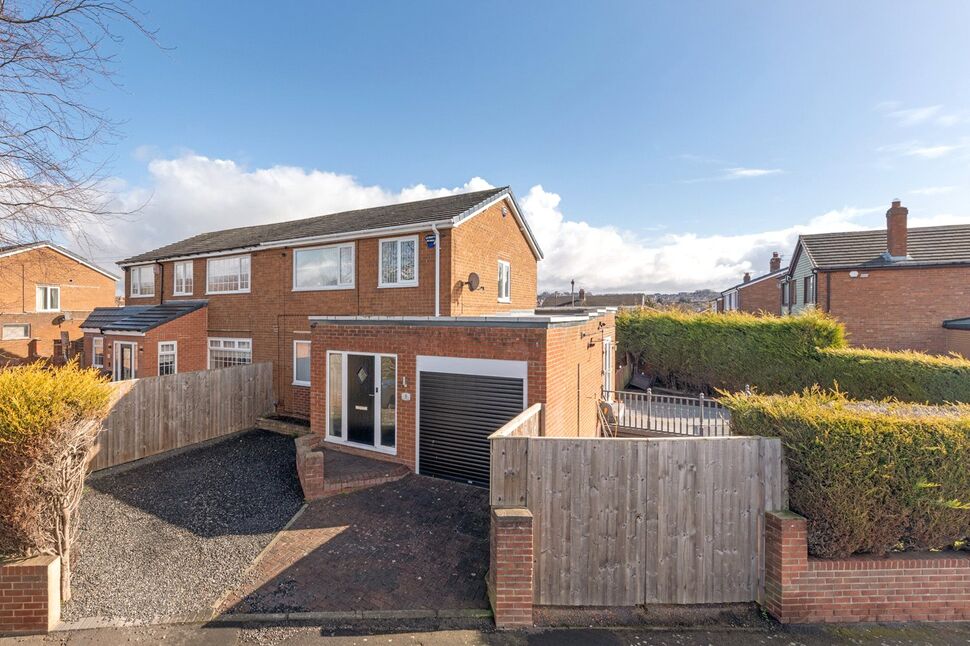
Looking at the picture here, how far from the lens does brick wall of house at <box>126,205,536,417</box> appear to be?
11.4 meters

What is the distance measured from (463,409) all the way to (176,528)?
5155 mm

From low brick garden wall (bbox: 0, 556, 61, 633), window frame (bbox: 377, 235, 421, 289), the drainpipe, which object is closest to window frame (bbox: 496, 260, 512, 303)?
the drainpipe

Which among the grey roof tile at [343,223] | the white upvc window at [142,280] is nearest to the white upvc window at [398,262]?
the grey roof tile at [343,223]

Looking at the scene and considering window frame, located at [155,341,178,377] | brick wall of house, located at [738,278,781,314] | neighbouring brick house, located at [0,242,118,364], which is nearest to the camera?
window frame, located at [155,341,178,377]

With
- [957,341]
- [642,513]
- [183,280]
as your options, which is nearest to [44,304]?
[183,280]

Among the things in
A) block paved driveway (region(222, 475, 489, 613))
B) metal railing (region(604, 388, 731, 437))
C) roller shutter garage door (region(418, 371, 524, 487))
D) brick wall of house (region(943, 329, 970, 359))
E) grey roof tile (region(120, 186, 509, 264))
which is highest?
grey roof tile (region(120, 186, 509, 264))

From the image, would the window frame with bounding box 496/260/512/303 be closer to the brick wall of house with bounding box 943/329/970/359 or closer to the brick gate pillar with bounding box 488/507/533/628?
the brick gate pillar with bounding box 488/507/533/628

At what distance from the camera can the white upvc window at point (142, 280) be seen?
18156mm

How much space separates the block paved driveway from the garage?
0.56 m

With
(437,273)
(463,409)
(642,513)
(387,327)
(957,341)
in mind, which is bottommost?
(642,513)

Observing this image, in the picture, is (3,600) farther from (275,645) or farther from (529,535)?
(529,535)

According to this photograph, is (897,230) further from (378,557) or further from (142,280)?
(142,280)

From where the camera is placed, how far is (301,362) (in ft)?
43.7

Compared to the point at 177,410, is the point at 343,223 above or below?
above
